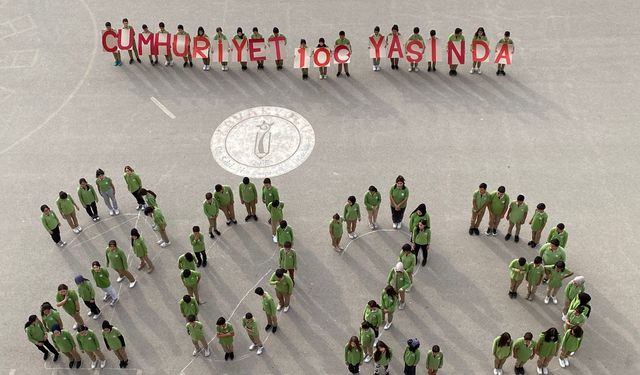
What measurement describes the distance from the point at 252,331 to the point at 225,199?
4.13m

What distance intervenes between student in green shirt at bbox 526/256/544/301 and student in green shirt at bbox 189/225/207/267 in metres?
8.18

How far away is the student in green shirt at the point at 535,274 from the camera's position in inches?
577

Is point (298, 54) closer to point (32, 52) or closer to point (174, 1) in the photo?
point (174, 1)

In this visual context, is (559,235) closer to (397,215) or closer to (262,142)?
(397,215)

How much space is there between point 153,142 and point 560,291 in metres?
12.8

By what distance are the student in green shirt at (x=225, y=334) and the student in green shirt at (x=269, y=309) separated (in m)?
0.96

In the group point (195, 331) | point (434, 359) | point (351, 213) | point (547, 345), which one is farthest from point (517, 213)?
point (195, 331)

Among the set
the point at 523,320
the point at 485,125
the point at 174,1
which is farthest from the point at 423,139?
the point at 174,1

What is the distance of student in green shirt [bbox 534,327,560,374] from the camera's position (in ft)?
43.7

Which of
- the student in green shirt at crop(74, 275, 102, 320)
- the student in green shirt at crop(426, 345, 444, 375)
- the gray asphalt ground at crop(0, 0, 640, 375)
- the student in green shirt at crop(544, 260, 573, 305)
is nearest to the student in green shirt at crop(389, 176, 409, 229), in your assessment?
the gray asphalt ground at crop(0, 0, 640, 375)

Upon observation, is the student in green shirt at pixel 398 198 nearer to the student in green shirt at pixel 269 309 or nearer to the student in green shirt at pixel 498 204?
the student in green shirt at pixel 498 204

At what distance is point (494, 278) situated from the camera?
1628cm

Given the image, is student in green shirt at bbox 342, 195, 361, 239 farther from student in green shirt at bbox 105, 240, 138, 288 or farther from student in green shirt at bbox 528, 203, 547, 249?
student in green shirt at bbox 105, 240, 138, 288

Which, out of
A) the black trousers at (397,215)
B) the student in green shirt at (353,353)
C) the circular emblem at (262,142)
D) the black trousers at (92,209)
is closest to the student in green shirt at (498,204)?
the black trousers at (397,215)
